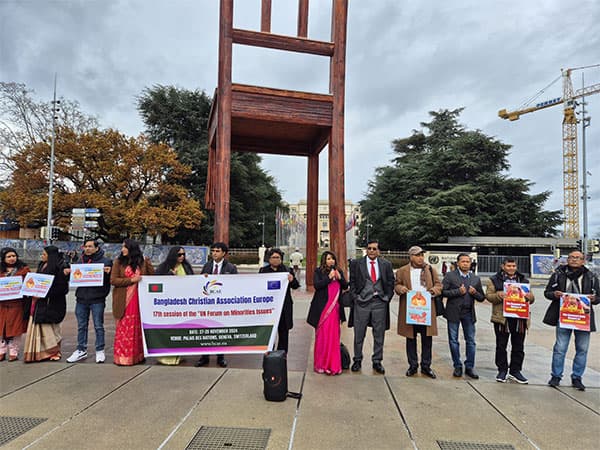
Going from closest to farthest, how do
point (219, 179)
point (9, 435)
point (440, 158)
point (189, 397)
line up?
point (9, 435)
point (189, 397)
point (219, 179)
point (440, 158)

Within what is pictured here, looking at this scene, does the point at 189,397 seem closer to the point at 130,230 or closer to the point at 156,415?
the point at 156,415

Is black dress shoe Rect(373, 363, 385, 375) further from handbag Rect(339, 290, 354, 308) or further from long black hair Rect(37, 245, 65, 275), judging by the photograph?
long black hair Rect(37, 245, 65, 275)

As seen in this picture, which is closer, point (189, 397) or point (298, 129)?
point (189, 397)

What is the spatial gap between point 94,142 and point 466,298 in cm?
2783

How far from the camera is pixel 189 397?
13.0ft

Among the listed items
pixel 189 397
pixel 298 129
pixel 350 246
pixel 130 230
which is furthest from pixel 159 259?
pixel 189 397

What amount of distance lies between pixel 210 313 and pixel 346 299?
6.20 feet

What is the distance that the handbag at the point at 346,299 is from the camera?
5004mm

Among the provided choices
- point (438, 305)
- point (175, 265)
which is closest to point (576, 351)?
point (438, 305)

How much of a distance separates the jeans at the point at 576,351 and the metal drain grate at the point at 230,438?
367cm

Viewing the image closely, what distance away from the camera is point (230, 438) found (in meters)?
3.12

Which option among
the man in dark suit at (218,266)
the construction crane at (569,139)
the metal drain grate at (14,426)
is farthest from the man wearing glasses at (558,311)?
the construction crane at (569,139)

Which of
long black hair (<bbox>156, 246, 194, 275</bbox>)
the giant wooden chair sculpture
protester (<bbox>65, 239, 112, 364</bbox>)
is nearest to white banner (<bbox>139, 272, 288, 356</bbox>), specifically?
long black hair (<bbox>156, 246, 194, 275</bbox>)

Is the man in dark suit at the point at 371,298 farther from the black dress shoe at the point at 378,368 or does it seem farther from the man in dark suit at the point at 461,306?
the man in dark suit at the point at 461,306
